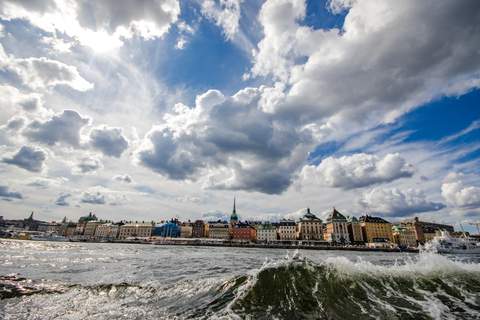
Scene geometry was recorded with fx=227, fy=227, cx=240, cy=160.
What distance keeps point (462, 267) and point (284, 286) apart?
12.9 m

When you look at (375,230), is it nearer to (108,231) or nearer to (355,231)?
(355,231)

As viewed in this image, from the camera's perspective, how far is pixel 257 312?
735 cm

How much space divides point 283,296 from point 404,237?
164829 mm

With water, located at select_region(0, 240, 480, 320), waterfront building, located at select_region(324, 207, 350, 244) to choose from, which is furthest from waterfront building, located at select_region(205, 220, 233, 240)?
water, located at select_region(0, 240, 480, 320)

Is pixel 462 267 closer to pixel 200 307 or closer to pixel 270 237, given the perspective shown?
pixel 200 307

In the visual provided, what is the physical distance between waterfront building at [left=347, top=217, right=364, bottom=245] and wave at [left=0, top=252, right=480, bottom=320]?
14426 centimetres

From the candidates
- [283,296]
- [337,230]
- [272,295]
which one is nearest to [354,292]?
[283,296]

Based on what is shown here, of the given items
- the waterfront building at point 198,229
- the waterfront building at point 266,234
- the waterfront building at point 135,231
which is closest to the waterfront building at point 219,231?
the waterfront building at point 198,229

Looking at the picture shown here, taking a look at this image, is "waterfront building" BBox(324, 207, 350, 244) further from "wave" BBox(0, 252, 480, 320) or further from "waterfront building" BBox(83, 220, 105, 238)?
"waterfront building" BBox(83, 220, 105, 238)

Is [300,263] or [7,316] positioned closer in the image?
[7,316]

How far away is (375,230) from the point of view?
457 ft

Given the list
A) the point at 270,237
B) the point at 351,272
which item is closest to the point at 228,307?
the point at 351,272

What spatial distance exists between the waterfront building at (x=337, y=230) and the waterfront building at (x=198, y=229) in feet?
294

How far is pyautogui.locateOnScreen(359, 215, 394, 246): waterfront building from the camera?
137 m
